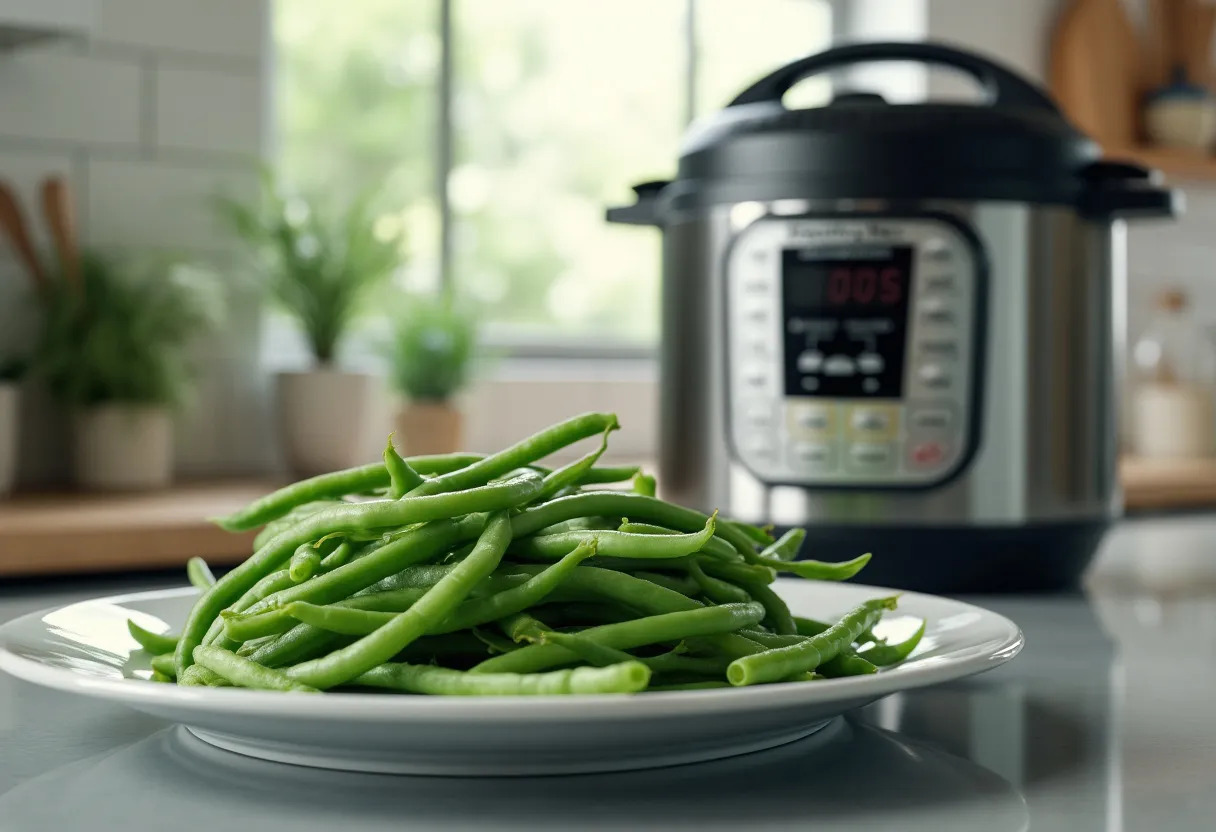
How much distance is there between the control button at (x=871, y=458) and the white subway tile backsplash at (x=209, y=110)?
4.24 ft

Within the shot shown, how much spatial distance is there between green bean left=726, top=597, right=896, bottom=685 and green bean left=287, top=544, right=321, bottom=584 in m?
0.17

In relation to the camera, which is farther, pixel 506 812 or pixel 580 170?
pixel 580 170

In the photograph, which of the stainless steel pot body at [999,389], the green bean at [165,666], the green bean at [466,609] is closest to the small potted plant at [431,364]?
the stainless steel pot body at [999,389]

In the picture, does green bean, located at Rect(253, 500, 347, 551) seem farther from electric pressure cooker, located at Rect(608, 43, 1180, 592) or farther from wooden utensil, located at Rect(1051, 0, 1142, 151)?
wooden utensil, located at Rect(1051, 0, 1142, 151)

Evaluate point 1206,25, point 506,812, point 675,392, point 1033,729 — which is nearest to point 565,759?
point 506,812

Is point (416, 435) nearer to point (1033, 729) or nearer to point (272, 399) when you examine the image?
point (272, 399)

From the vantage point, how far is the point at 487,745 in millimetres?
490

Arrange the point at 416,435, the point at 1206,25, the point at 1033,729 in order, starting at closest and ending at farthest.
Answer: the point at 1033,729, the point at 416,435, the point at 1206,25

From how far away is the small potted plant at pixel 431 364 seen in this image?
205 centimetres

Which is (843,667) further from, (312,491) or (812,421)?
(812,421)

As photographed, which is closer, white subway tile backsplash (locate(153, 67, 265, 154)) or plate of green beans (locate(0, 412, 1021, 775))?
plate of green beans (locate(0, 412, 1021, 775))

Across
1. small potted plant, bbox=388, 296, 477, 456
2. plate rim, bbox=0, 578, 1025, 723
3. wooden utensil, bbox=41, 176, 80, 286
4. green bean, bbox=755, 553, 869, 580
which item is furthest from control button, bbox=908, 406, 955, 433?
wooden utensil, bbox=41, 176, 80, 286

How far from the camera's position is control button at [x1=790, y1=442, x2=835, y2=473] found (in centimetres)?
112

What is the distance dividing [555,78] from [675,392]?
176 cm
